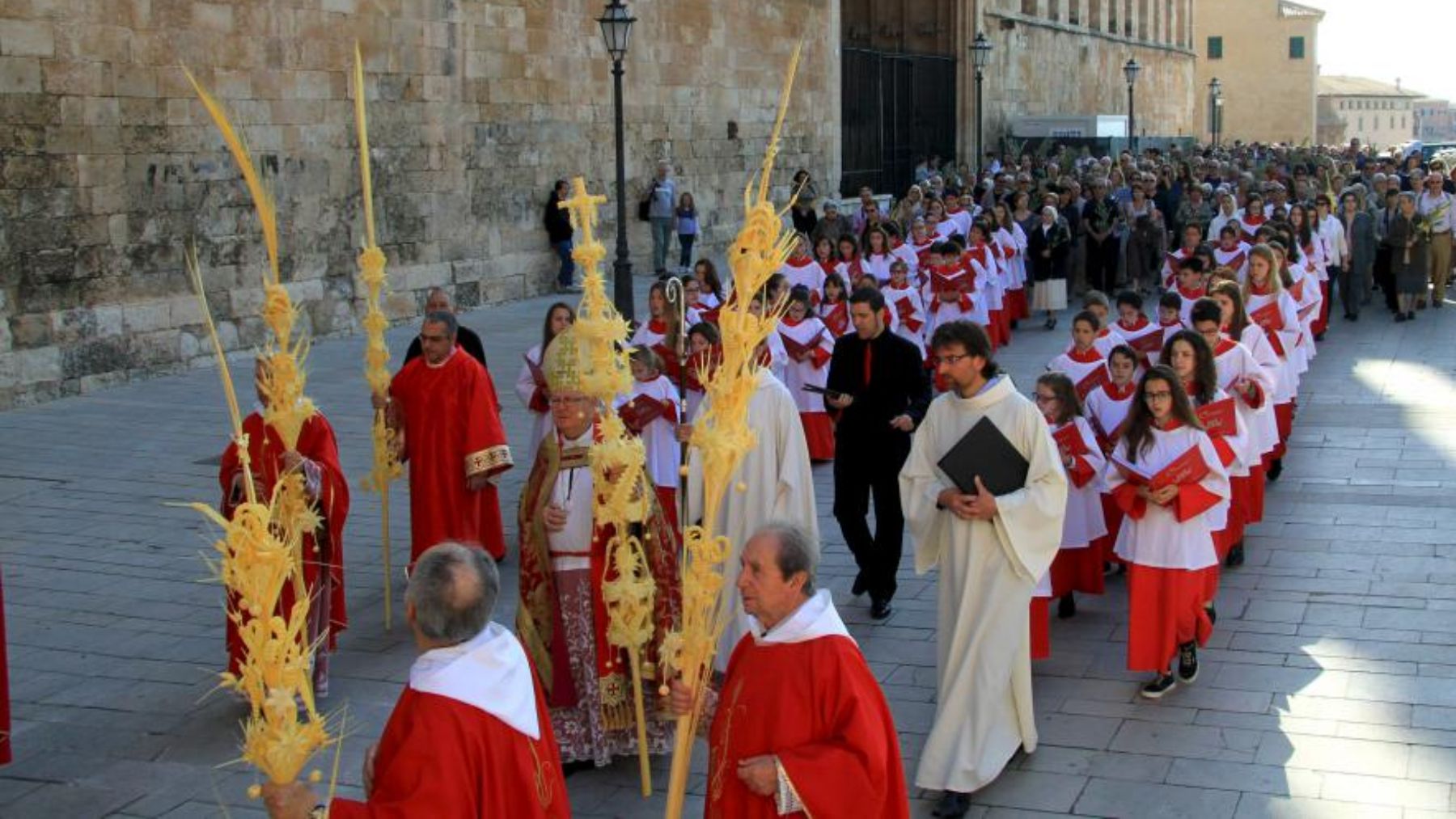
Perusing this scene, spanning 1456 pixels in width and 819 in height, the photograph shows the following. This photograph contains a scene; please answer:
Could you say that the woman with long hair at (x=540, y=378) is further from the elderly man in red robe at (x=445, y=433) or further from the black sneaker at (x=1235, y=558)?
the black sneaker at (x=1235, y=558)

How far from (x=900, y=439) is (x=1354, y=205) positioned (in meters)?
13.5

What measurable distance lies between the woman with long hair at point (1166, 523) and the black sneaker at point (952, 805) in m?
1.55

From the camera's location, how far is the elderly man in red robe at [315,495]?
718 centimetres

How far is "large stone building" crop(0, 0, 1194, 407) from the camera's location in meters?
14.7

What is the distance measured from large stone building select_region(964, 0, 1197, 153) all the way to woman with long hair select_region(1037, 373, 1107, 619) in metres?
33.5

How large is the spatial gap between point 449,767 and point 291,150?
583 inches

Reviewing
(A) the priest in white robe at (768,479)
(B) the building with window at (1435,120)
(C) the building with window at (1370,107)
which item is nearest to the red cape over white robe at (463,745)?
(A) the priest in white robe at (768,479)

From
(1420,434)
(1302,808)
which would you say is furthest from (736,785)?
(1420,434)

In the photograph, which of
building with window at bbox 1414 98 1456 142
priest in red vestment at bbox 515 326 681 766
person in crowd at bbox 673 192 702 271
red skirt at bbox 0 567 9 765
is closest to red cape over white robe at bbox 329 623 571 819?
priest in red vestment at bbox 515 326 681 766

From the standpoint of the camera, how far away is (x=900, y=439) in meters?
8.77

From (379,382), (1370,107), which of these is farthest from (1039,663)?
(1370,107)

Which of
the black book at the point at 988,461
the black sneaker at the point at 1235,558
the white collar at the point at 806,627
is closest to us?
the white collar at the point at 806,627

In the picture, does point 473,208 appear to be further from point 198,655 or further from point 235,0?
point 198,655

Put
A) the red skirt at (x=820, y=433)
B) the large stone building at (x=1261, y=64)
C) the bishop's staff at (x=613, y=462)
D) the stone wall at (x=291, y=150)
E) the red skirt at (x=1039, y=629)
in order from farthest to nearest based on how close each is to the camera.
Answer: the large stone building at (x=1261, y=64), the stone wall at (x=291, y=150), the red skirt at (x=820, y=433), the red skirt at (x=1039, y=629), the bishop's staff at (x=613, y=462)
